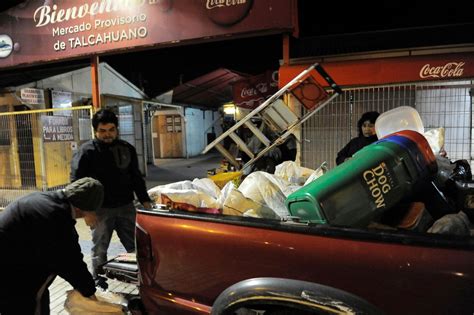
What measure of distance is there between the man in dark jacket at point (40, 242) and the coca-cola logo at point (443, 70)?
454cm

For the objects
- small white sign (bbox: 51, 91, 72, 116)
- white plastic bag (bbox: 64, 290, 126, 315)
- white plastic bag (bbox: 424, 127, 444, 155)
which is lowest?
white plastic bag (bbox: 64, 290, 126, 315)

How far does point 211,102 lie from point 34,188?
13941mm

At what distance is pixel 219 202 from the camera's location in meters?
2.13

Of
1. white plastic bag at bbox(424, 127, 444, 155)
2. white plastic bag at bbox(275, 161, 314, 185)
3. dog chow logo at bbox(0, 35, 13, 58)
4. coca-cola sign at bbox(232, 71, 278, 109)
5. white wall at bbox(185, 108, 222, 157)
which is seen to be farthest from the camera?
white wall at bbox(185, 108, 222, 157)

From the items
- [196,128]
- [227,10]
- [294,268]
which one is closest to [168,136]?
[196,128]

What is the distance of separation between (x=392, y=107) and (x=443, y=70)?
910mm

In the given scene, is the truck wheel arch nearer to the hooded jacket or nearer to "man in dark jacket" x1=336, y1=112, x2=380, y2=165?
the hooded jacket

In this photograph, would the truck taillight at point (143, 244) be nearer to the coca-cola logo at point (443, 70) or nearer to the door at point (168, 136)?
the coca-cola logo at point (443, 70)

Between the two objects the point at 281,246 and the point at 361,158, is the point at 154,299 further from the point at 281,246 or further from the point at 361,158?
the point at 361,158

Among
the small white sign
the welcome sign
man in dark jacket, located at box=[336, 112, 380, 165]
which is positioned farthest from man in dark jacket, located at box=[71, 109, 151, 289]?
the small white sign

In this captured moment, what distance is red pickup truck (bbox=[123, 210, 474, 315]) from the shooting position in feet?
4.16

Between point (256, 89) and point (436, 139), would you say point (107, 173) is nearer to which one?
point (436, 139)

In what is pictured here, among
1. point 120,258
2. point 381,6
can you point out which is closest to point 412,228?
point 120,258

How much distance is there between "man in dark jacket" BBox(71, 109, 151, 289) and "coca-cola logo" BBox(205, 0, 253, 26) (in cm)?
314
